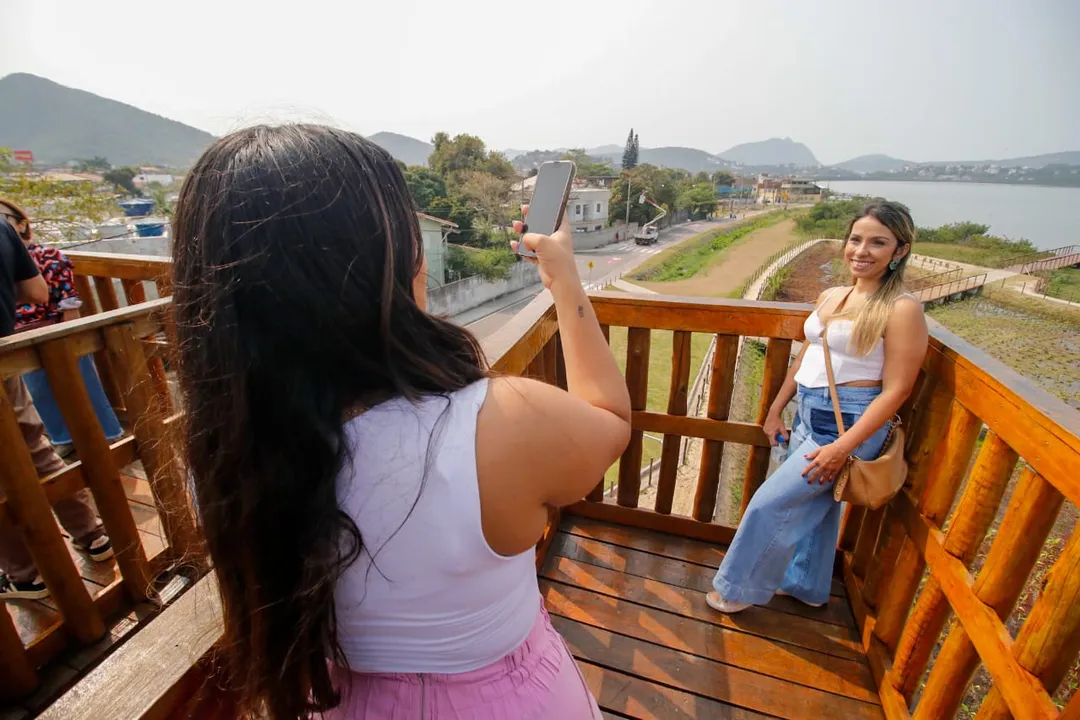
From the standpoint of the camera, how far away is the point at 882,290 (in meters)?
1.75

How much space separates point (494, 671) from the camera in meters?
0.79

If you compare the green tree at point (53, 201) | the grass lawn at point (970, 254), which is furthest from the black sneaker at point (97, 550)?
the grass lawn at point (970, 254)

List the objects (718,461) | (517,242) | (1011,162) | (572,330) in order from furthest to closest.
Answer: (1011,162) → (718,461) → (517,242) → (572,330)

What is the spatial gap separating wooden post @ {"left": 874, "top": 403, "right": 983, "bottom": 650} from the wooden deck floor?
235 mm

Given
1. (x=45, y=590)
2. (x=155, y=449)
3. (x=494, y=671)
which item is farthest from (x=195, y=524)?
(x=45, y=590)

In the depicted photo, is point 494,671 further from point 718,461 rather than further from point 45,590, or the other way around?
point 45,590

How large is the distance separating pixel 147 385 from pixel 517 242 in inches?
72.6

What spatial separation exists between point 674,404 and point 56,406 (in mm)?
3108

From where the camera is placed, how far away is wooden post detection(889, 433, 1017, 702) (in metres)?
1.33

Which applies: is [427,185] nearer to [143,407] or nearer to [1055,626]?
[143,407]

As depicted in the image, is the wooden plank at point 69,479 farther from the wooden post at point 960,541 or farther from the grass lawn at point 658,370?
the grass lawn at point 658,370

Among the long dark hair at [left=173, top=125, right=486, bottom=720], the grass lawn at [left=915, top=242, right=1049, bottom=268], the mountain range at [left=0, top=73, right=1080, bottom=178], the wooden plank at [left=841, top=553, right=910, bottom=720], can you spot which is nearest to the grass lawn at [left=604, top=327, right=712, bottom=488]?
the wooden plank at [left=841, top=553, right=910, bottom=720]

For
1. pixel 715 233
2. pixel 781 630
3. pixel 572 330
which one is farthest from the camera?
pixel 715 233

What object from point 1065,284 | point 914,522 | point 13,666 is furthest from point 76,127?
point 1065,284
